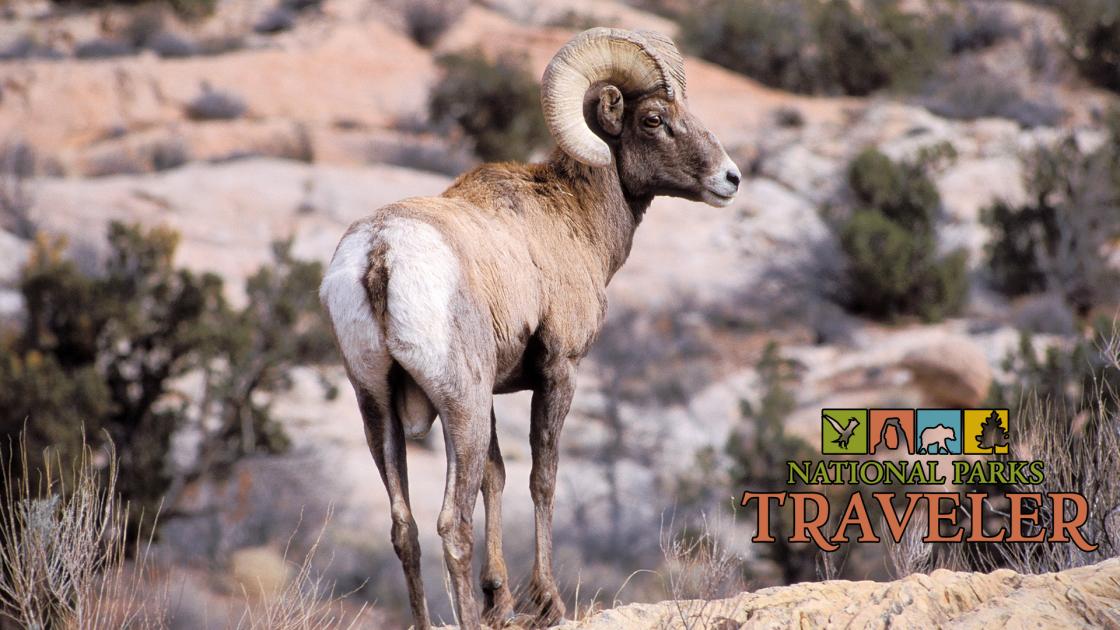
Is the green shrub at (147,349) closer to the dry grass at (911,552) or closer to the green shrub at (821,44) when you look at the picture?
the dry grass at (911,552)

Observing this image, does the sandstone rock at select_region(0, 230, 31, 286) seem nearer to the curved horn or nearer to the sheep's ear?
the sheep's ear

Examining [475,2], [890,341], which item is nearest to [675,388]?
[890,341]

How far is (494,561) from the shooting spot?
20.6 ft

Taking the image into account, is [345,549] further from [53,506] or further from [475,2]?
[475,2]

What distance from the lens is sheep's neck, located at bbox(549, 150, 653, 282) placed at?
6801 mm

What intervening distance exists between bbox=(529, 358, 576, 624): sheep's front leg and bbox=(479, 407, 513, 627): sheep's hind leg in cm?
17

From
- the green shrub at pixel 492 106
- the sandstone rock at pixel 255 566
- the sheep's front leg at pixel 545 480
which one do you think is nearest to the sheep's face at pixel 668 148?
the sheep's front leg at pixel 545 480

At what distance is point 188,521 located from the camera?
17859mm

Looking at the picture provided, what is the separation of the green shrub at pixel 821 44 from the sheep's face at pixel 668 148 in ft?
95.4

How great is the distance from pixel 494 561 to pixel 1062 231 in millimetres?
20546

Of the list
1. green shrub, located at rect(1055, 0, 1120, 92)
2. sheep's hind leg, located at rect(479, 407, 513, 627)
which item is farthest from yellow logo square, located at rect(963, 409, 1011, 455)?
green shrub, located at rect(1055, 0, 1120, 92)

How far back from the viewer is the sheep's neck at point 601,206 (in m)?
6.80

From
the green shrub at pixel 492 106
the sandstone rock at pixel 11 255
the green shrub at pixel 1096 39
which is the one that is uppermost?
the green shrub at pixel 1096 39

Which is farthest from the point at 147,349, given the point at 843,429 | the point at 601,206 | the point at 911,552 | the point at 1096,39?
the point at 1096,39
